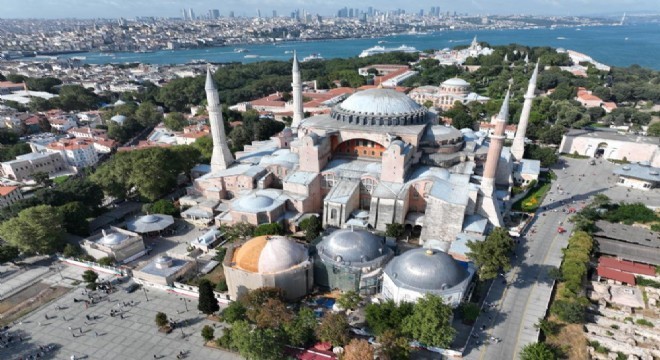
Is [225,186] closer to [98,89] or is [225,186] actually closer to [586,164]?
[586,164]

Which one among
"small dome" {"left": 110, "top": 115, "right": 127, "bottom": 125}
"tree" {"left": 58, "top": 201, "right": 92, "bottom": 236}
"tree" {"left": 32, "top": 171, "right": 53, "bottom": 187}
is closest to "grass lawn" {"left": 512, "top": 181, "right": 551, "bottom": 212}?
"tree" {"left": 58, "top": 201, "right": 92, "bottom": 236}

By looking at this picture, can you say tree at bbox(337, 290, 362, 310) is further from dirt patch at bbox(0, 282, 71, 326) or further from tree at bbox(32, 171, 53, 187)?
tree at bbox(32, 171, 53, 187)

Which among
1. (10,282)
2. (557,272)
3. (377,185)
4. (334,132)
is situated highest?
(334,132)

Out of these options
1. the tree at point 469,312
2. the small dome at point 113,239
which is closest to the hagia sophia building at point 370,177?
the tree at point 469,312

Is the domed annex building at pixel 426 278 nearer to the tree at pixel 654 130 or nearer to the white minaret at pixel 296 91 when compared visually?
the white minaret at pixel 296 91

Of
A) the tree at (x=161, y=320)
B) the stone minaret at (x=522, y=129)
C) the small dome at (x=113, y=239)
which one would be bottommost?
the tree at (x=161, y=320)

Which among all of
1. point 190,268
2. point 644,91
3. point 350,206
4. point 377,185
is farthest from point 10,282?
point 644,91
